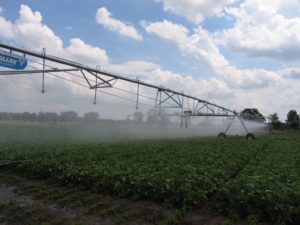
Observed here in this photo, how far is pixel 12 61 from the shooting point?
58.7ft

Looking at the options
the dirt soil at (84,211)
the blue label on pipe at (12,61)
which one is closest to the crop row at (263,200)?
the dirt soil at (84,211)

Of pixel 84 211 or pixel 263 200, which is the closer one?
pixel 263 200

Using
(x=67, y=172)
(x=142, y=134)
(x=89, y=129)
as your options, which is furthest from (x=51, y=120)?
(x=67, y=172)

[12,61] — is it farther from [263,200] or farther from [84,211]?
[263,200]

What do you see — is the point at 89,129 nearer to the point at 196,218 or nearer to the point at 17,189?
the point at 17,189

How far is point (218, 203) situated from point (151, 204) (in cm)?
181

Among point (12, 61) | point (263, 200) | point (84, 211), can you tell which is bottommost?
point (84, 211)

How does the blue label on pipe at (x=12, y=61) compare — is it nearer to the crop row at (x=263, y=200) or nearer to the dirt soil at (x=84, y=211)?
the dirt soil at (x=84, y=211)

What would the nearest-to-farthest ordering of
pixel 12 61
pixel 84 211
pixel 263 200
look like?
pixel 263 200 → pixel 84 211 → pixel 12 61

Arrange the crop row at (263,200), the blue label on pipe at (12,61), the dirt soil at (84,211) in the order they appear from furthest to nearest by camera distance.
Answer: the blue label on pipe at (12,61) < the dirt soil at (84,211) < the crop row at (263,200)

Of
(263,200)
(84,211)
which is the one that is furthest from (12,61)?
(263,200)

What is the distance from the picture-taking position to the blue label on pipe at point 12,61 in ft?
56.7

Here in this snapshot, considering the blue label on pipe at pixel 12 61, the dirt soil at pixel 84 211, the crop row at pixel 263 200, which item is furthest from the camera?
the blue label on pipe at pixel 12 61

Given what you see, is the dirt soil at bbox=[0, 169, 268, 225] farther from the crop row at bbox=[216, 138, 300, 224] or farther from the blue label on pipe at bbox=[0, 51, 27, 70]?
the blue label on pipe at bbox=[0, 51, 27, 70]
